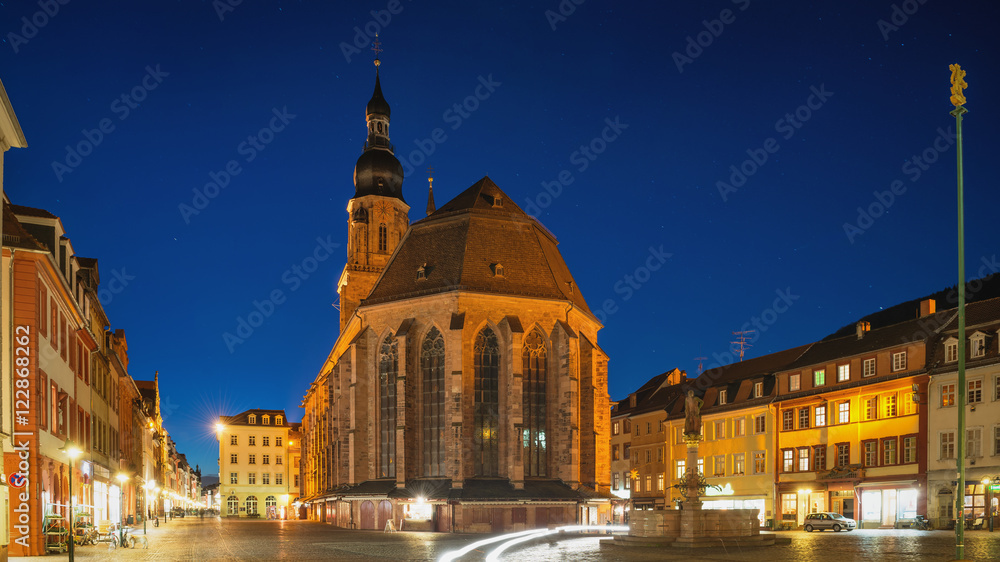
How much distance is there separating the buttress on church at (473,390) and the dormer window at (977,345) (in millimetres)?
20864

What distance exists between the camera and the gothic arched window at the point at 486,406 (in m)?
55.8

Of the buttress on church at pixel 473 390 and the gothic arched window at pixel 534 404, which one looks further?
the gothic arched window at pixel 534 404

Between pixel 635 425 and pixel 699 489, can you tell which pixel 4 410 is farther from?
pixel 635 425

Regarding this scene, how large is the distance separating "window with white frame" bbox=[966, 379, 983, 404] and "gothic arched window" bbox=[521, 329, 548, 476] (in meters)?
22.7

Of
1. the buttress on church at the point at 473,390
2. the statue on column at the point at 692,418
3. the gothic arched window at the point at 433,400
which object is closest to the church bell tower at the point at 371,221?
the buttress on church at the point at 473,390

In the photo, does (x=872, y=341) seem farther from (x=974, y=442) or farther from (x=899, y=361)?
(x=974, y=442)

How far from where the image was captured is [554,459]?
57.2m

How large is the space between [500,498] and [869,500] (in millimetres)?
20022

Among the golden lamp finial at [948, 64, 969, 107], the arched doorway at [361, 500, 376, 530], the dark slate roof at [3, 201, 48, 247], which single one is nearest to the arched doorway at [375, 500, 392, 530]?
the arched doorway at [361, 500, 376, 530]

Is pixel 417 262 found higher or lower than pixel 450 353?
higher

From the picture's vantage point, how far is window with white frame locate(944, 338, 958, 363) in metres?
48.9

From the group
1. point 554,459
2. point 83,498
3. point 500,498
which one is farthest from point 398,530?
point 83,498

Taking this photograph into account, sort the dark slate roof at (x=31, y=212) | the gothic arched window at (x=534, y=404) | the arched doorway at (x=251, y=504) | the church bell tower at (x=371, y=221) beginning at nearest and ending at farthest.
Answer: the dark slate roof at (x=31, y=212)
the gothic arched window at (x=534, y=404)
the church bell tower at (x=371, y=221)
the arched doorway at (x=251, y=504)

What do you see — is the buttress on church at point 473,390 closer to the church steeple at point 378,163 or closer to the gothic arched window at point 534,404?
the gothic arched window at point 534,404
